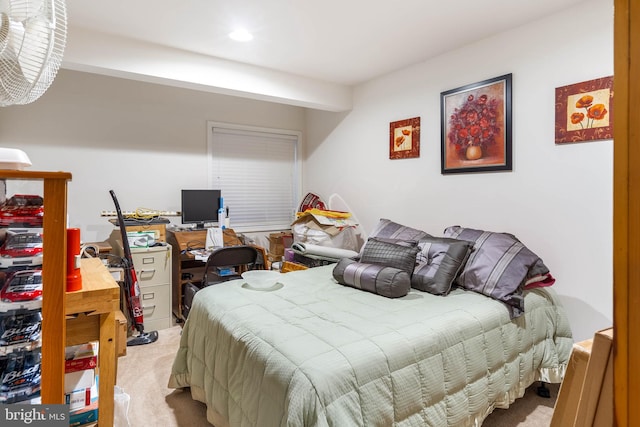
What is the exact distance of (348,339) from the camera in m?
1.47

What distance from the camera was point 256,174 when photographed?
14.5ft

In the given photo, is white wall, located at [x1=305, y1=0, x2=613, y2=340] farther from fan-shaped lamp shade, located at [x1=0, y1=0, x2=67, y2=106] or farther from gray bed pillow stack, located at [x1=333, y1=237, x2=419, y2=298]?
fan-shaped lamp shade, located at [x1=0, y1=0, x2=67, y2=106]

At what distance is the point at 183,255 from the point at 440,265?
2.41 metres

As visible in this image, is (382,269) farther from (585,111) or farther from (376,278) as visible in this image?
(585,111)

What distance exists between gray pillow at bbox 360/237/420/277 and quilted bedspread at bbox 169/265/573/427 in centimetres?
20

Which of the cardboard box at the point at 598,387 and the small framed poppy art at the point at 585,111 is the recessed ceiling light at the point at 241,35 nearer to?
the small framed poppy art at the point at 585,111

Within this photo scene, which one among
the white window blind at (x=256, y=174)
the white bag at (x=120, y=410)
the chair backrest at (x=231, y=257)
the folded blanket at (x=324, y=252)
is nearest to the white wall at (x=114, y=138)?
the white window blind at (x=256, y=174)

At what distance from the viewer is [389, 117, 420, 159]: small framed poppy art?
3.26m

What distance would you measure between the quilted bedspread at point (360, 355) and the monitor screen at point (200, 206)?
65.3 inches

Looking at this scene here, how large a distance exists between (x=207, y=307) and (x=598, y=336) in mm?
1782

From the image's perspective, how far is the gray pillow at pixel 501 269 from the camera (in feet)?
6.70

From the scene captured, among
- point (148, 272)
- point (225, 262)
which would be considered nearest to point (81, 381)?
point (225, 262)

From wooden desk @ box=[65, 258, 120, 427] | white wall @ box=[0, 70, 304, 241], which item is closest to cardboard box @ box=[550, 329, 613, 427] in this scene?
wooden desk @ box=[65, 258, 120, 427]

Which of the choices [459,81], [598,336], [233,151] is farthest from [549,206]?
[233,151]
